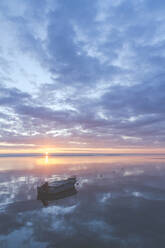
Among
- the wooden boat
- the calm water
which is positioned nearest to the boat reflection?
the wooden boat

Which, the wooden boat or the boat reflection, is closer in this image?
the boat reflection

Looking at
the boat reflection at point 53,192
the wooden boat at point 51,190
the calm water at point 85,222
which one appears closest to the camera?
the calm water at point 85,222

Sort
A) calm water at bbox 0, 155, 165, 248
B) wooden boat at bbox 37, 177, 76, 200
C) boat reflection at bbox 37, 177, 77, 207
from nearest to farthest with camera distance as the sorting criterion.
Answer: calm water at bbox 0, 155, 165, 248 < boat reflection at bbox 37, 177, 77, 207 < wooden boat at bbox 37, 177, 76, 200

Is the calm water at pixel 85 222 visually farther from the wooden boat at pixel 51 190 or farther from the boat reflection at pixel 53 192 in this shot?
the wooden boat at pixel 51 190

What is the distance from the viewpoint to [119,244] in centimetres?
1440

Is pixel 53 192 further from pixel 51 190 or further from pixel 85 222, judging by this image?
pixel 85 222

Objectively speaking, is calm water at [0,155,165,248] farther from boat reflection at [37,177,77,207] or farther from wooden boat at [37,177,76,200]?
wooden boat at [37,177,76,200]

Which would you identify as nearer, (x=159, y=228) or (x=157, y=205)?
(x=159, y=228)

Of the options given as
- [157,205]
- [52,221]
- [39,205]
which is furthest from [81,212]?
[157,205]

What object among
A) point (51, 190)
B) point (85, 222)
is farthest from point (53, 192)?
point (85, 222)

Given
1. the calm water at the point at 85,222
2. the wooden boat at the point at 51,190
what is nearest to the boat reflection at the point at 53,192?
the wooden boat at the point at 51,190

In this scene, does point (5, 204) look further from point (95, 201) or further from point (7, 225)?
point (95, 201)

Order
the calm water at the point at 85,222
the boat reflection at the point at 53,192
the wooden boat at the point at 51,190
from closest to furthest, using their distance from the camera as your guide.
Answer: the calm water at the point at 85,222 < the boat reflection at the point at 53,192 < the wooden boat at the point at 51,190

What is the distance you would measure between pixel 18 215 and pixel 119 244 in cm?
1495
